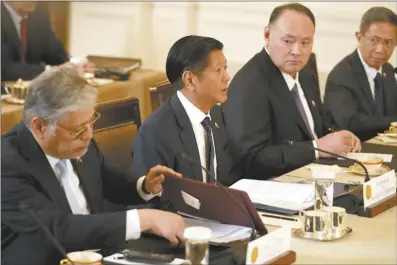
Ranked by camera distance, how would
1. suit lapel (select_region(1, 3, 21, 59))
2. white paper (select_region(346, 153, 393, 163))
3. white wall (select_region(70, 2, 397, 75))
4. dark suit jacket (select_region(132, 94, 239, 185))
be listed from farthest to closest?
1. white wall (select_region(70, 2, 397, 75))
2. suit lapel (select_region(1, 3, 21, 59))
3. white paper (select_region(346, 153, 393, 163))
4. dark suit jacket (select_region(132, 94, 239, 185))

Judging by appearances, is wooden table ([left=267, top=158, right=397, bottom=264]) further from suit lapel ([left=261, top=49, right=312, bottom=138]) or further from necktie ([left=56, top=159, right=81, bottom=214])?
suit lapel ([left=261, top=49, right=312, bottom=138])

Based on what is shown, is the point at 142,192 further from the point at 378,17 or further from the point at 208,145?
the point at 378,17

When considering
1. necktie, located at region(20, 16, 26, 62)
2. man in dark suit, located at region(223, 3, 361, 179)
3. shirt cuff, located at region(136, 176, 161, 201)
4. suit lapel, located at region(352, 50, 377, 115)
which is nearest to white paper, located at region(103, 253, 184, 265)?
shirt cuff, located at region(136, 176, 161, 201)

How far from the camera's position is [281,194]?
2889 mm

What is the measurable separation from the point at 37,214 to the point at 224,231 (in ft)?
1.74

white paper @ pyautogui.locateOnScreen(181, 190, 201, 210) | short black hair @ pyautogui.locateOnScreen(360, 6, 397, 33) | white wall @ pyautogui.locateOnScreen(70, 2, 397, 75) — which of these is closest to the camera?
white paper @ pyautogui.locateOnScreen(181, 190, 201, 210)

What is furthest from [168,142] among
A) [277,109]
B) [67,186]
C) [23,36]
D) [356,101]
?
[23,36]

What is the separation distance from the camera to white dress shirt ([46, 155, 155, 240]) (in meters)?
2.38

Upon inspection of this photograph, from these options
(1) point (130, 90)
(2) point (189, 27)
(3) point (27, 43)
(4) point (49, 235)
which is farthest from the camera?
(2) point (189, 27)

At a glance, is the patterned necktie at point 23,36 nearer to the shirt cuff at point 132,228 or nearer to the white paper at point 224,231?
the white paper at point 224,231

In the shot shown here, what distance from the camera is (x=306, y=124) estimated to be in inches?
153

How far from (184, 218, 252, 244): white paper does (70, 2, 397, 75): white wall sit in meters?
3.92

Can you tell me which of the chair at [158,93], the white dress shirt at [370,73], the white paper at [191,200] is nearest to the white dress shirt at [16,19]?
the white dress shirt at [370,73]

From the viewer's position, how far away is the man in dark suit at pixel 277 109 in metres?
3.58
